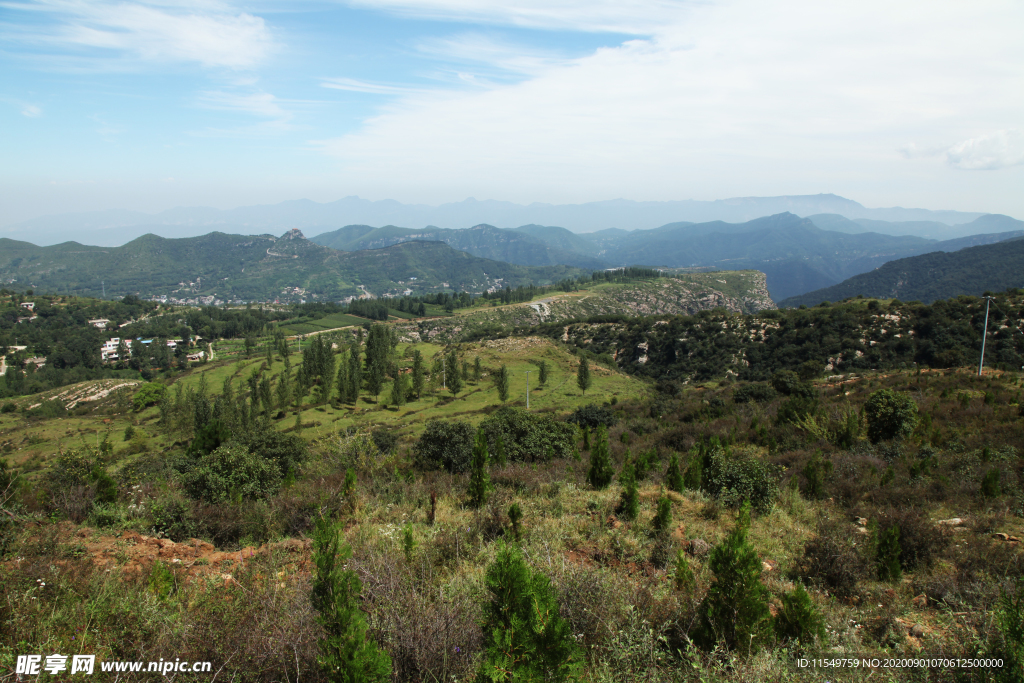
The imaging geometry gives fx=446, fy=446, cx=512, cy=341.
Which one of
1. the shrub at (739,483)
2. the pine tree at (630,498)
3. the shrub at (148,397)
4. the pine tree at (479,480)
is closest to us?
the pine tree at (630,498)

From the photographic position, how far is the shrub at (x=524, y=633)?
379 centimetres

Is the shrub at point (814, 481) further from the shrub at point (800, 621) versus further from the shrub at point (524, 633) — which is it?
the shrub at point (524, 633)

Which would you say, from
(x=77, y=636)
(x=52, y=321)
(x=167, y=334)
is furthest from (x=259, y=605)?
(x=52, y=321)

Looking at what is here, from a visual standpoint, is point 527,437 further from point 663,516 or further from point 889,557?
point 889,557

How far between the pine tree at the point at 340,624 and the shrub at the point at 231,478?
35.7 feet

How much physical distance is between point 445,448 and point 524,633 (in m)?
16.5

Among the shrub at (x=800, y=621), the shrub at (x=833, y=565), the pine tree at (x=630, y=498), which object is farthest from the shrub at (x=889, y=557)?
the pine tree at (x=630, y=498)

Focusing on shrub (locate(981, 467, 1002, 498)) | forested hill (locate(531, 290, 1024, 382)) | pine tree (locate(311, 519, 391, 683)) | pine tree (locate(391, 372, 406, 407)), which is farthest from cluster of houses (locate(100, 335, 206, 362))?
shrub (locate(981, 467, 1002, 498))

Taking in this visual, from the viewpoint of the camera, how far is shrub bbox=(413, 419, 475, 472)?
1936 cm

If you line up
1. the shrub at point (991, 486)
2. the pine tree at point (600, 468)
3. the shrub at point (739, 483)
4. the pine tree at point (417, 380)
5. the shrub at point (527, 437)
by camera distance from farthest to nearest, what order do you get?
the pine tree at point (417, 380)
the shrub at point (527, 437)
the pine tree at point (600, 468)
the shrub at point (739, 483)
the shrub at point (991, 486)

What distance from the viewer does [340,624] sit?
4.04 meters

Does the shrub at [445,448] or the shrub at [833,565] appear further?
the shrub at [445,448]

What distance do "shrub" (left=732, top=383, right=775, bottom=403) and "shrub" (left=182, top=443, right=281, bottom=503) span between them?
35310mm

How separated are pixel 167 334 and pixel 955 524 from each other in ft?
571
